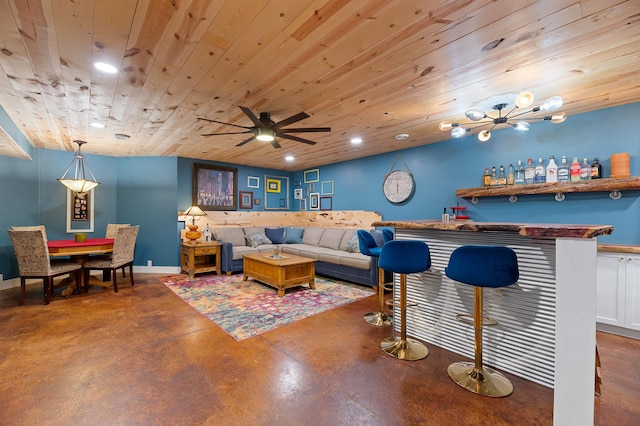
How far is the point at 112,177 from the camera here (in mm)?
5492

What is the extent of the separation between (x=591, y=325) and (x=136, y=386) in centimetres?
271

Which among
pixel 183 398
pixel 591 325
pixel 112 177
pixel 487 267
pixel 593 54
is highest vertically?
pixel 593 54

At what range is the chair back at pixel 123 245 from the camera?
4.10m

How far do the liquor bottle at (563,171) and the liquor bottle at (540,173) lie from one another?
→ 5.4 inches

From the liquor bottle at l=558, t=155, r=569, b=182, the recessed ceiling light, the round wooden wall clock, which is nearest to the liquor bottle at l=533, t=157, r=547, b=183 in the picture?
the liquor bottle at l=558, t=155, r=569, b=182

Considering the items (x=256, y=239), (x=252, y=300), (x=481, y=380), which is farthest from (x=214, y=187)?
(x=481, y=380)

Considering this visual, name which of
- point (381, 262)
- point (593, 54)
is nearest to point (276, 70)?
point (381, 262)

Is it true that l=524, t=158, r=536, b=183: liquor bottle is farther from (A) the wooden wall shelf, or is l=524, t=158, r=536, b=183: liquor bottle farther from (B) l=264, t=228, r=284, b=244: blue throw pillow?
(B) l=264, t=228, r=284, b=244: blue throw pillow

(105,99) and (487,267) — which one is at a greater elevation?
(105,99)

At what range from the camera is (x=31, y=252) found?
3473 millimetres

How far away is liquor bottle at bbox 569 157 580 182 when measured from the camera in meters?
3.10

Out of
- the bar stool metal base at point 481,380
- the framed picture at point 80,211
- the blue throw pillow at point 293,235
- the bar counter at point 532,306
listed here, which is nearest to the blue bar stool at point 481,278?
the bar stool metal base at point 481,380

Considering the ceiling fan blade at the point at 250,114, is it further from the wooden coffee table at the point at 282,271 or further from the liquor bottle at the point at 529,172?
the liquor bottle at the point at 529,172

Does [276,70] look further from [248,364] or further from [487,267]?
[248,364]
